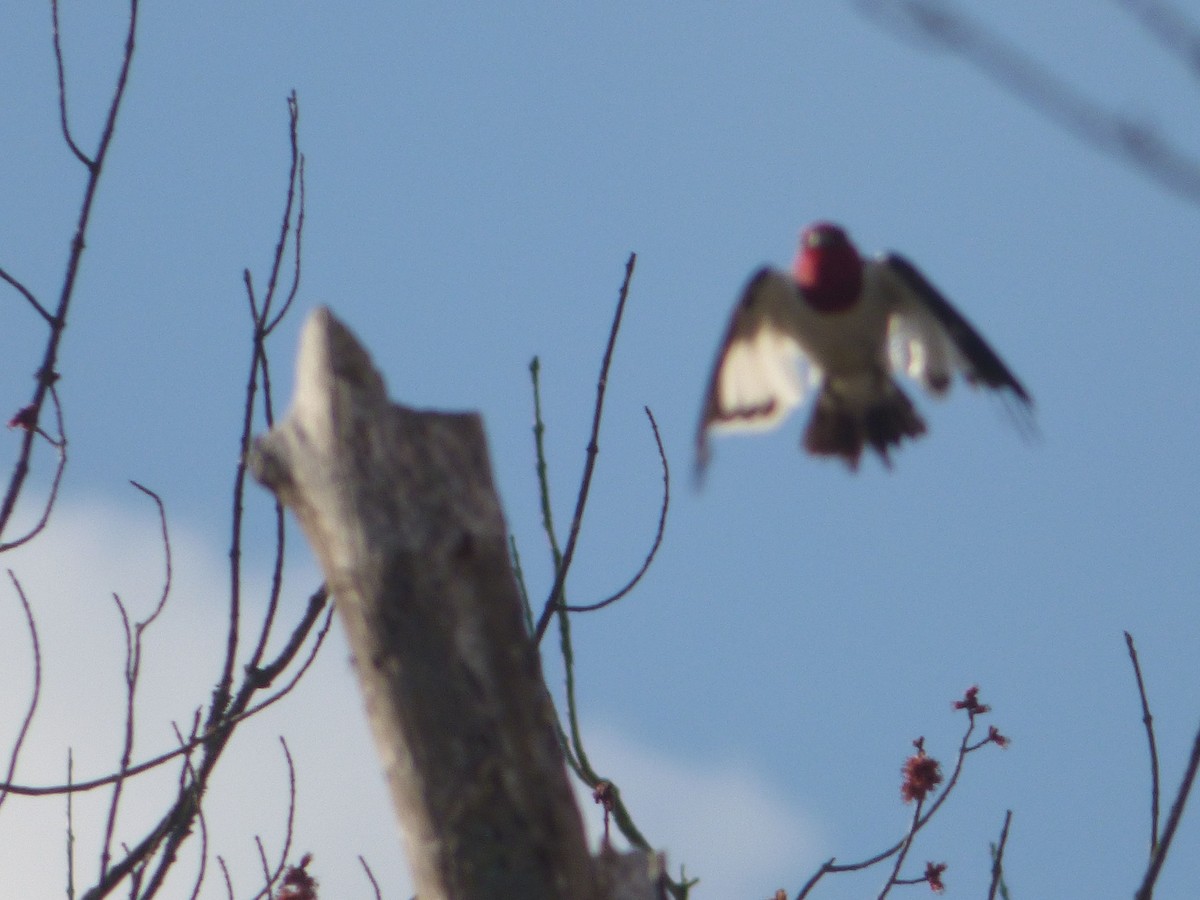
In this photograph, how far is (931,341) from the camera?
4832mm

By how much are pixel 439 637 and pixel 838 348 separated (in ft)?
8.59

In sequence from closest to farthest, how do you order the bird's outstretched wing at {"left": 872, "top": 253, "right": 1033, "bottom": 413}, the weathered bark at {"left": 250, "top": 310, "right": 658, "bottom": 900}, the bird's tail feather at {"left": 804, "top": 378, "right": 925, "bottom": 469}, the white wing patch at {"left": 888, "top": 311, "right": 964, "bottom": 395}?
the weathered bark at {"left": 250, "top": 310, "right": 658, "bottom": 900}
the bird's outstretched wing at {"left": 872, "top": 253, "right": 1033, "bottom": 413}
the white wing patch at {"left": 888, "top": 311, "right": 964, "bottom": 395}
the bird's tail feather at {"left": 804, "top": 378, "right": 925, "bottom": 469}

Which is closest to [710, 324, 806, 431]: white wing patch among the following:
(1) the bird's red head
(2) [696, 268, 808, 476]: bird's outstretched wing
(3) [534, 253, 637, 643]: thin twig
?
(2) [696, 268, 808, 476]: bird's outstretched wing

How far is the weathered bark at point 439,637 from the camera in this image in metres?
2.57

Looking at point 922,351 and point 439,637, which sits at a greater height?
point 922,351

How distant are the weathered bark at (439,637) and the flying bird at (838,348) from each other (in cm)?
184

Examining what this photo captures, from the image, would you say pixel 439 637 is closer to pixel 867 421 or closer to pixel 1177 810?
pixel 1177 810

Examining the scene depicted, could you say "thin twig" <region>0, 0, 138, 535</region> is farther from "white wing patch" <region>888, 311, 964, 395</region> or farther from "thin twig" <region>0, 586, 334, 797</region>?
"white wing patch" <region>888, 311, 964, 395</region>

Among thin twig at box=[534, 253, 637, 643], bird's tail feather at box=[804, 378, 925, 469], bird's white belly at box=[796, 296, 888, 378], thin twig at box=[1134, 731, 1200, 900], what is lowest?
thin twig at box=[1134, 731, 1200, 900]

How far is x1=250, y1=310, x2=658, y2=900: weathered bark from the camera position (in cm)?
257

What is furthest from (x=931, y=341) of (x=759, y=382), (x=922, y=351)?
(x=759, y=382)

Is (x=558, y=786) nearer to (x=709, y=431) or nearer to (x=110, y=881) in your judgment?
(x=110, y=881)

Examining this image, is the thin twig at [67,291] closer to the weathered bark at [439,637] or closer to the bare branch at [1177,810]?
the weathered bark at [439,637]

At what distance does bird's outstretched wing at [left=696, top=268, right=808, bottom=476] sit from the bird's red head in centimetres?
8
